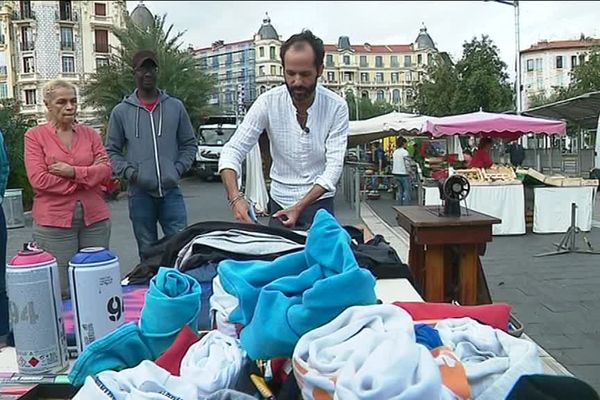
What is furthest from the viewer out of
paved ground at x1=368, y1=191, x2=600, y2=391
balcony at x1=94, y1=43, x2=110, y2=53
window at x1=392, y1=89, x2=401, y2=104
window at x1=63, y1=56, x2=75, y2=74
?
window at x1=392, y1=89, x2=401, y2=104

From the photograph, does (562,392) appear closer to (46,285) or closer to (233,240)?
(46,285)

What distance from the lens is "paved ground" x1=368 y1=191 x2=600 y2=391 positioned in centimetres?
462

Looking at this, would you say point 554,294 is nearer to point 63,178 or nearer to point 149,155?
point 149,155

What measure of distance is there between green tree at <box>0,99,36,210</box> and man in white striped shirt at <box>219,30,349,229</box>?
12.7 meters

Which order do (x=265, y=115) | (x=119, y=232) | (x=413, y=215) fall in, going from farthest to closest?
1. (x=119, y=232)
2. (x=413, y=215)
3. (x=265, y=115)

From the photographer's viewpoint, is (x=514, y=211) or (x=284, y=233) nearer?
(x=284, y=233)

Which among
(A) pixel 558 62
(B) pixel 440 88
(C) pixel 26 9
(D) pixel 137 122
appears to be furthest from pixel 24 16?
(D) pixel 137 122

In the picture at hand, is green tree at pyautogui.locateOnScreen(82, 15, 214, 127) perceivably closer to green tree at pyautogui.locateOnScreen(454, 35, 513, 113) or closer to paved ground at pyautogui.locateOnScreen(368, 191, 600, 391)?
green tree at pyautogui.locateOnScreen(454, 35, 513, 113)

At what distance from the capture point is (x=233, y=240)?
2.21m

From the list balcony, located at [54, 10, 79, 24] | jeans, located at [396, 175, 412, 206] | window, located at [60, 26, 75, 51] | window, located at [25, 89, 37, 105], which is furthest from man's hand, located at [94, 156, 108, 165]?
balcony, located at [54, 10, 79, 24]

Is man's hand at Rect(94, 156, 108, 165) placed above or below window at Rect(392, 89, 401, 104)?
below

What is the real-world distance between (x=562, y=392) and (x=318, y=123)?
1.69 meters

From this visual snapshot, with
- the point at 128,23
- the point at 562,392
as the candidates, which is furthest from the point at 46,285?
the point at 128,23

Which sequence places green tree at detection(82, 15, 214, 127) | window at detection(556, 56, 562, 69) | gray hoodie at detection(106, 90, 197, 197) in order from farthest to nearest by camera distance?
window at detection(556, 56, 562, 69) < green tree at detection(82, 15, 214, 127) < gray hoodie at detection(106, 90, 197, 197)
